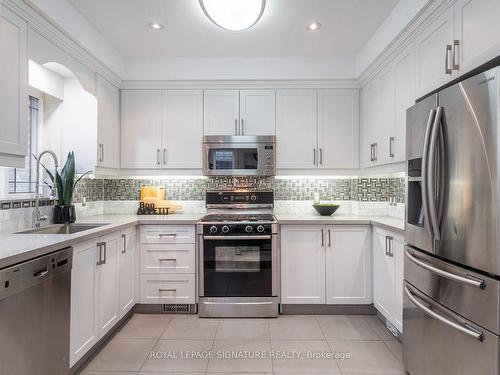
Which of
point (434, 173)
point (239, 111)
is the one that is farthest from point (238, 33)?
point (434, 173)

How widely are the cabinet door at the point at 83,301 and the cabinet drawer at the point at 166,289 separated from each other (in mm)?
774

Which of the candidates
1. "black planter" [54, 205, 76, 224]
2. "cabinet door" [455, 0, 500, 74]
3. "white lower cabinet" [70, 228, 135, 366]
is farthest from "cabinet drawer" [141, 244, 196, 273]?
"cabinet door" [455, 0, 500, 74]

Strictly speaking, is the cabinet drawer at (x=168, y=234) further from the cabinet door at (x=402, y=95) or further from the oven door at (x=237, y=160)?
the cabinet door at (x=402, y=95)

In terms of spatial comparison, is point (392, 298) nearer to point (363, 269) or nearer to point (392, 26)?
point (363, 269)

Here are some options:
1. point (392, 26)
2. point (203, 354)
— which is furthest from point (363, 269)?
point (392, 26)

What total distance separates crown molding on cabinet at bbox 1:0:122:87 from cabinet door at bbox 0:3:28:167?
0.06 m

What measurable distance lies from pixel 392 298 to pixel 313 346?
2.34 feet

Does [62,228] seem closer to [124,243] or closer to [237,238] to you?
[124,243]

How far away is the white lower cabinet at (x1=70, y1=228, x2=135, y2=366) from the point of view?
1.99 metres

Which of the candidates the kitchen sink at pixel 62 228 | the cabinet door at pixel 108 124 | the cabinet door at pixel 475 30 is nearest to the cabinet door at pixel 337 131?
the cabinet door at pixel 475 30

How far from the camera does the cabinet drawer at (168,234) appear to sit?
3.03m

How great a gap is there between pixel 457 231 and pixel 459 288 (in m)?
0.26

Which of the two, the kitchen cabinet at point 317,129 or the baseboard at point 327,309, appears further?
the kitchen cabinet at point 317,129

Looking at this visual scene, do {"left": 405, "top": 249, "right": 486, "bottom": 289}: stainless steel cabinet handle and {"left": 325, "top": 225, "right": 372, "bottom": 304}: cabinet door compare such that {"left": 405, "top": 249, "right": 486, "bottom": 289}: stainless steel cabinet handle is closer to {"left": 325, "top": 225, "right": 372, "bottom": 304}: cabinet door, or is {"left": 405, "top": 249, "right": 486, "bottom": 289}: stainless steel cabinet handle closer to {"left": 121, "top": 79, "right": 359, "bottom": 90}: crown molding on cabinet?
{"left": 325, "top": 225, "right": 372, "bottom": 304}: cabinet door
